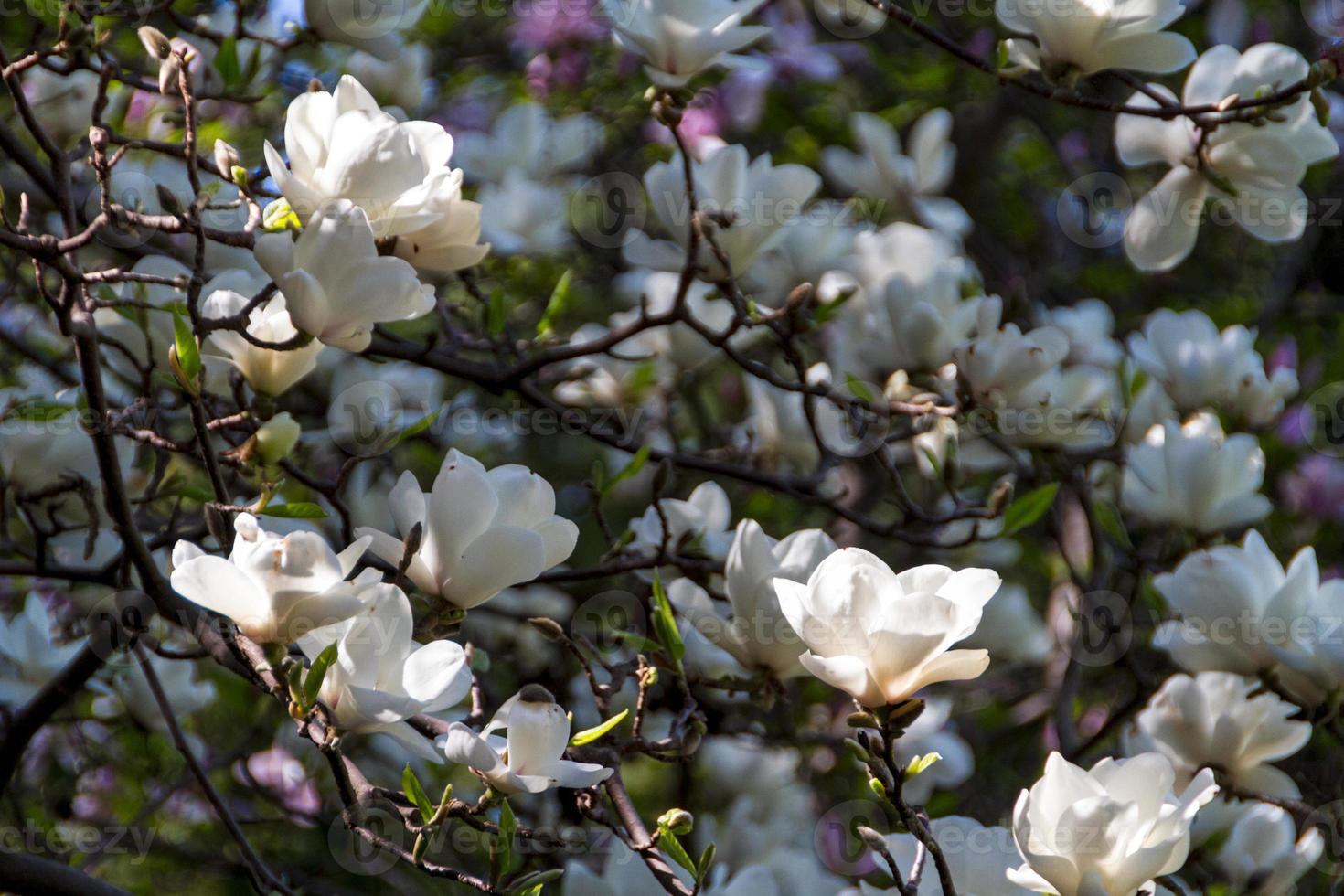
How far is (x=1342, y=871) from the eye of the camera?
144 centimetres

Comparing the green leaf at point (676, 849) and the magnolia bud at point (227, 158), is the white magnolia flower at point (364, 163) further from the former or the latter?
the green leaf at point (676, 849)

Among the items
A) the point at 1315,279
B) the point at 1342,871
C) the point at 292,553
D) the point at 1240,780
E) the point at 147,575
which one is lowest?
the point at 1315,279

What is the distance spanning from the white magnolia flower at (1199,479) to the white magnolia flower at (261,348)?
921 mm

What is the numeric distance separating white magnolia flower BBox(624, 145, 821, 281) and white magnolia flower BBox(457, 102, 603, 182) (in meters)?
0.55

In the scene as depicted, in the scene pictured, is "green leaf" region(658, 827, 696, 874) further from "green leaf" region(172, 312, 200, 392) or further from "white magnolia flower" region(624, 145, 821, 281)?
"white magnolia flower" region(624, 145, 821, 281)

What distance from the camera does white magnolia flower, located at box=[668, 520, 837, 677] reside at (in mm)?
1057

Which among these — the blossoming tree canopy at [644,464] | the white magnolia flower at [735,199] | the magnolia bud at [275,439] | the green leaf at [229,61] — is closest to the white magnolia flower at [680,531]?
the blossoming tree canopy at [644,464]

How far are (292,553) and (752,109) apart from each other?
196 cm

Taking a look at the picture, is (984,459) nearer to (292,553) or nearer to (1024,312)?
(1024,312)

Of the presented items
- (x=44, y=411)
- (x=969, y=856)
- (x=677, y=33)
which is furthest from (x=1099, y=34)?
(x=44, y=411)

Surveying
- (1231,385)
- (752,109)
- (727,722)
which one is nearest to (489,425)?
(727,722)

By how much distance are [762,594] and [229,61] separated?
0.74 m

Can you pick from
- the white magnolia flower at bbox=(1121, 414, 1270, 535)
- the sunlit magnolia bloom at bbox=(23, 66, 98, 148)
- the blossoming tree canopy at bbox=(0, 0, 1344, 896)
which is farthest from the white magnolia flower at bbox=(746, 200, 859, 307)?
the sunlit magnolia bloom at bbox=(23, 66, 98, 148)

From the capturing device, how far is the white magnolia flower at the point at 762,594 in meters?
1.06
